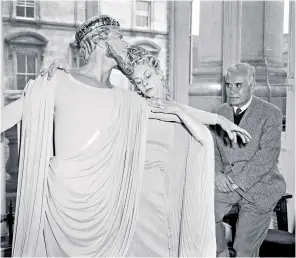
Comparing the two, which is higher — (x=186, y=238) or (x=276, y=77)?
(x=276, y=77)

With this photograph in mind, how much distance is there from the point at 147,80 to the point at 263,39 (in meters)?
1.00

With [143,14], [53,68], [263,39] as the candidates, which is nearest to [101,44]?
[53,68]

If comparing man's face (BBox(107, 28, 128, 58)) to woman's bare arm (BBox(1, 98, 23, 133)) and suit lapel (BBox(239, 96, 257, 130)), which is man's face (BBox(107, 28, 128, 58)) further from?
suit lapel (BBox(239, 96, 257, 130))

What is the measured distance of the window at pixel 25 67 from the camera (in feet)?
7.02

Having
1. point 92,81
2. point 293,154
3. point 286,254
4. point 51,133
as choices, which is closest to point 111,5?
point 92,81

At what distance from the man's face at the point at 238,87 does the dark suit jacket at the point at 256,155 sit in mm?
50

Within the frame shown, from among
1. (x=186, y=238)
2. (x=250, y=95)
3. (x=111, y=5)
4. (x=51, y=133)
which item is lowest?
(x=186, y=238)

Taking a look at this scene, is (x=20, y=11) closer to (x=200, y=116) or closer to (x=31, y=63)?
(x=31, y=63)

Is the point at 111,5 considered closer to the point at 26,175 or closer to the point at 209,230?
the point at 26,175

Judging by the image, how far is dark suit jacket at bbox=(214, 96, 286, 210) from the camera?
75.5 inches

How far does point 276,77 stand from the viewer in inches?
94.3

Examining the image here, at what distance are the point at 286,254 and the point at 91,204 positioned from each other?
4.05ft

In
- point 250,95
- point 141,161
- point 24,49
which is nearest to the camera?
point 141,161

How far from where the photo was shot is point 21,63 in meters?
2.14
